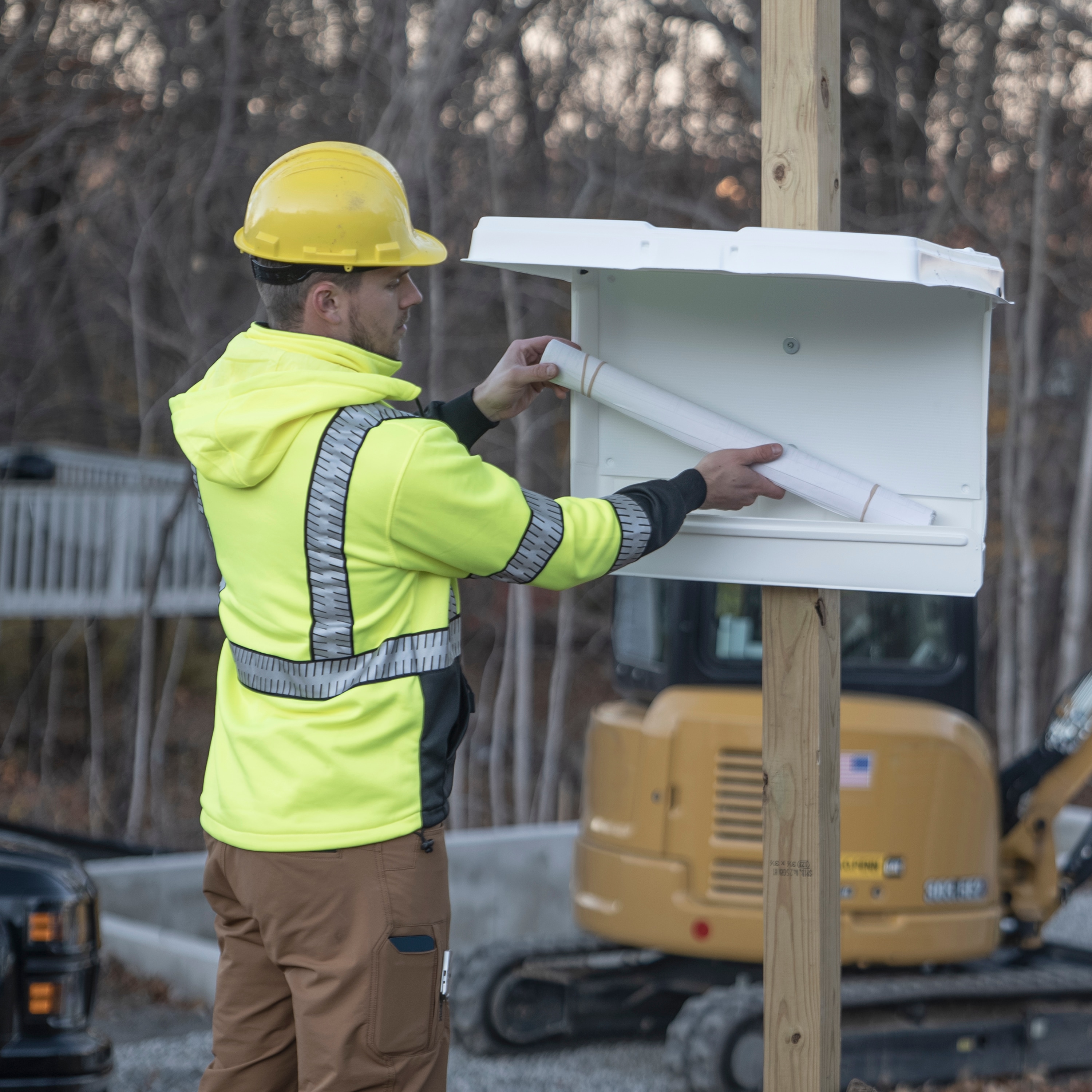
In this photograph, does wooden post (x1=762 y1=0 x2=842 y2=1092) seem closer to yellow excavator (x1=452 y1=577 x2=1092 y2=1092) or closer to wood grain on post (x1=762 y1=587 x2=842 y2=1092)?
wood grain on post (x1=762 y1=587 x2=842 y2=1092)

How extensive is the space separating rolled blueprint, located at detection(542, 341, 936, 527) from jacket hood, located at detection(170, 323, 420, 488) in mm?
407

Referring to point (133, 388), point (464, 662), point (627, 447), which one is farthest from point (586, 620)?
point (627, 447)

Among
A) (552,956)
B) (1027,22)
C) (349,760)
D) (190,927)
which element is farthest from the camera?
(1027,22)

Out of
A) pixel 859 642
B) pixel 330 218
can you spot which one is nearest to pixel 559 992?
pixel 859 642

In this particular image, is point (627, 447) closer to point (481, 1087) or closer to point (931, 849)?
point (931, 849)

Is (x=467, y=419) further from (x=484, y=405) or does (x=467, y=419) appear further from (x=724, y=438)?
(x=724, y=438)

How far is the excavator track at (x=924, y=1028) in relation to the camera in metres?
4.98

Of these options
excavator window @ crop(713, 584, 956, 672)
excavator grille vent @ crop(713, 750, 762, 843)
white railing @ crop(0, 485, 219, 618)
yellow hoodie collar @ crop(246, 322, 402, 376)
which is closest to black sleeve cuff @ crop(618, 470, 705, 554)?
yellow hoodie collar @ crop(246, 322, 402, 376)

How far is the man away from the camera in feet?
7.04

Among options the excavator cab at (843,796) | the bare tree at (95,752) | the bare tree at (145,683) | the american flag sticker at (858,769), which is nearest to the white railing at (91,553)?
the bare tree at (95,752)

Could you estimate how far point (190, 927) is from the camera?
6703 millimetres

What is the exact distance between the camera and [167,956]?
231 inches

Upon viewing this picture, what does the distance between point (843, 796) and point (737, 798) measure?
1.30ft

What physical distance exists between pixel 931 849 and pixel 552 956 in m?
1.73
